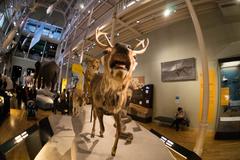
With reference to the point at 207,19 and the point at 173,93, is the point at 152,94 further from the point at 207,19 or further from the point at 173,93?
the point at 207,19

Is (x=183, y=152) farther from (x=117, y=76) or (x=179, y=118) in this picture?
(x=179, y=118)

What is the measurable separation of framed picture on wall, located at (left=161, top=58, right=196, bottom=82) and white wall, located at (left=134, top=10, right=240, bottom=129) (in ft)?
0.57

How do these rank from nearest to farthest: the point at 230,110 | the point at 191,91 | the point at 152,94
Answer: the point at 230,110, the point at 191,91, the point at 152,94

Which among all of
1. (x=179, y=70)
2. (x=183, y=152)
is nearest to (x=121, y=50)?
(x=183, y=152)

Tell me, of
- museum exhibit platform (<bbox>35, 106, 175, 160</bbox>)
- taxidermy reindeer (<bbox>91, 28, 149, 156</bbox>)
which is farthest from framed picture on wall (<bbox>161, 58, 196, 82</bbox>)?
taxidermy reindeer (<bbox>91, 28, 149, 156</bbox>)

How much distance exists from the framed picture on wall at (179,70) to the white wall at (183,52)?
173mm

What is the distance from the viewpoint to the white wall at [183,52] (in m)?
7.28

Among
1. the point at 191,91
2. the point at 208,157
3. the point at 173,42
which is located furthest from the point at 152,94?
the point at 208,157

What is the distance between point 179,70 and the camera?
855cm

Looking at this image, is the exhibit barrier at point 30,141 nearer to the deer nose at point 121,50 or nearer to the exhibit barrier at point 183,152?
the deer nose at point 121,50

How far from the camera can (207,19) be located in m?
7.86

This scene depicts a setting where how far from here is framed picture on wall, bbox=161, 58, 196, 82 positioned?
8.09 m

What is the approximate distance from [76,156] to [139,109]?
727 cm

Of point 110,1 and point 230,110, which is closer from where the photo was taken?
point 230,110
